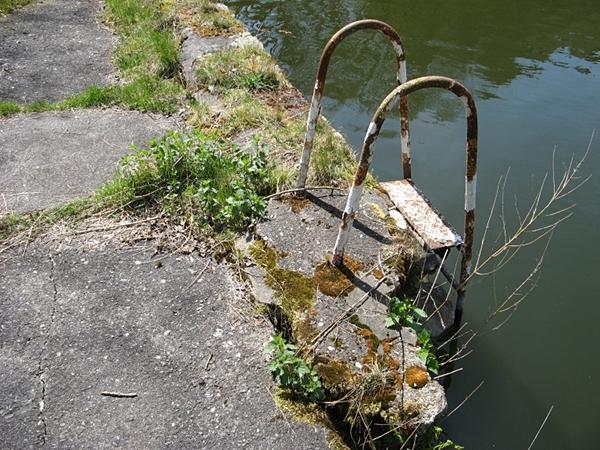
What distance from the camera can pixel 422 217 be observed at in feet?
13.4

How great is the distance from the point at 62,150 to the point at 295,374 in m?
3.30

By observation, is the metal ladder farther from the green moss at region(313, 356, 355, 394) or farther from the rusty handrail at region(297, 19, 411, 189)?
the green moss at region(313, 356, 355, 394)

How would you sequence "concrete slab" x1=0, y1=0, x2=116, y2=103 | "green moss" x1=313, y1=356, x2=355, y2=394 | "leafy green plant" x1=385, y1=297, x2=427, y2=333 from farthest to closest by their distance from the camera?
"concrete slab" x1=0, y1=0, x2=116, y2=103 < "leafy green plant" x1=385, y1=297, x2=427, y2=333 < "green moss" x1=313, y1=356, x2=355, y2=394

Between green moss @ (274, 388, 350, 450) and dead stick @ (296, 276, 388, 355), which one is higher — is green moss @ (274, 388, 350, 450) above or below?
below

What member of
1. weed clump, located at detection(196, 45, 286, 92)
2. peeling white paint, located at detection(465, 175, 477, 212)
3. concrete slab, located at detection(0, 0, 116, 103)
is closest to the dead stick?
peeling white paint, located at detection(465, 175, 477, 212)

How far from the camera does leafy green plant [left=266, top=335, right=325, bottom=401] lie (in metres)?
2.83

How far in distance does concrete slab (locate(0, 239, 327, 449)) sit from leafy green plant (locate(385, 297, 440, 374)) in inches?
28.7

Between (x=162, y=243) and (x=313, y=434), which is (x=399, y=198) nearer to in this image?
(x=162, y=243)

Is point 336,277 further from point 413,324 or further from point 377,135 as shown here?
point 377,135

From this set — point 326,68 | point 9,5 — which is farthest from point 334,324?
point 9,5

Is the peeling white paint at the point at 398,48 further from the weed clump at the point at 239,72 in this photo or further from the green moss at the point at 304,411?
the green moss at the point at 304,411

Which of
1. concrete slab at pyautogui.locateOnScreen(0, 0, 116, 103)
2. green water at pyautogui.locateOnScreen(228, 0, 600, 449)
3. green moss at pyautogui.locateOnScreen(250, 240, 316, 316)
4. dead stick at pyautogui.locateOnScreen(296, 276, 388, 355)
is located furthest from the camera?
concrete slab at pyautogui.locateOnScreen(0, 0, 116, 103)

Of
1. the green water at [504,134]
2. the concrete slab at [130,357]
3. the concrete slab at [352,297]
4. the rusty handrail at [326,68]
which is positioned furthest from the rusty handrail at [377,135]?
the green water at [504,134]

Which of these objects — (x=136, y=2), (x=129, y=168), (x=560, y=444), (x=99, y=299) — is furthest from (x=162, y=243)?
(x=136, y=2)
